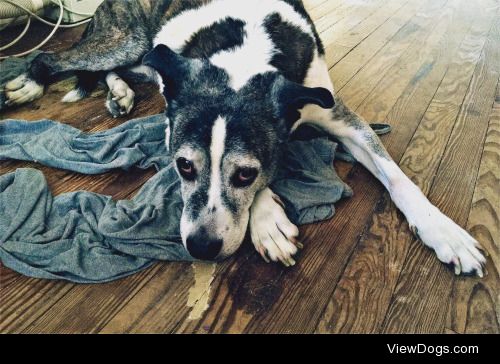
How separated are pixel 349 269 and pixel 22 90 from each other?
7.22 ft

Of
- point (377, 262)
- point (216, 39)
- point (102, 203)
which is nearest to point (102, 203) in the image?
point (102, 203)

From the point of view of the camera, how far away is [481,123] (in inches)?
98.5

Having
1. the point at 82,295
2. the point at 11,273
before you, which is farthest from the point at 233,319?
the point at 11,273

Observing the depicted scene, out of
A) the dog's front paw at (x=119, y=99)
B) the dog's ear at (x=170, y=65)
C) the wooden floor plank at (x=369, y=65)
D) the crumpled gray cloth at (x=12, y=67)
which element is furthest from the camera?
the wooden floor plank at (x=369, y=65)

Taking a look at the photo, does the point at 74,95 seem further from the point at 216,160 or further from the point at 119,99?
the point at 216,160

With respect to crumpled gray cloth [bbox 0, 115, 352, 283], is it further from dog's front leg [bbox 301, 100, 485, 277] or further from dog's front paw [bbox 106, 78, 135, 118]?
dog's front paw [bbox 106, 78, 135, 118]

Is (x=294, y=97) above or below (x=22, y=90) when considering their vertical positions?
above

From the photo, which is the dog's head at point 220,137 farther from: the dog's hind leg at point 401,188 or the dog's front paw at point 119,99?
the dog's front paw at point 119,99

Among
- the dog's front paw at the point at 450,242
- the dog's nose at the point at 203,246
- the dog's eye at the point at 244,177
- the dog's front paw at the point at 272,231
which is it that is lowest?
the dog's front paw at the point at 450,242

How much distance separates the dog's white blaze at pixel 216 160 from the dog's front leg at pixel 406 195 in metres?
0.71

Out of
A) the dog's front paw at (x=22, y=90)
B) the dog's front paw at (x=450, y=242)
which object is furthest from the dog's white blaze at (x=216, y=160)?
the dog's front paw at (x=22, y=90)

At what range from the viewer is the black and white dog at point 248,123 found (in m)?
1.49

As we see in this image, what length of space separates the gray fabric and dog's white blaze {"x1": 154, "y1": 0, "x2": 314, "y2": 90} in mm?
477

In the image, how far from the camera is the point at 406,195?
68.9 inches
